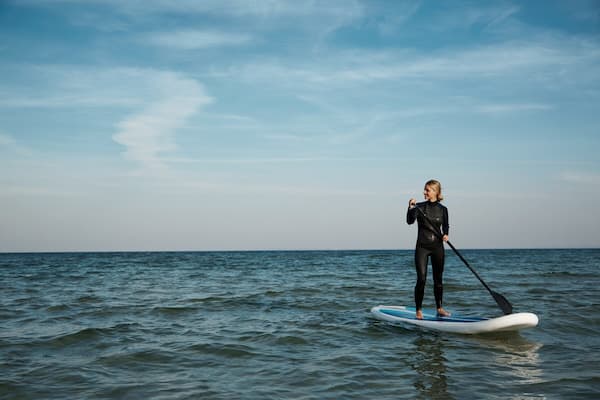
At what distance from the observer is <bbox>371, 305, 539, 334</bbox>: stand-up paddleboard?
23.1 feet

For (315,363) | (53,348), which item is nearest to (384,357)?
(315,363)

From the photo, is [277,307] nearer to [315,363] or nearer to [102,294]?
[315,363]

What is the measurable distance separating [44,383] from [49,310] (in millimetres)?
6063

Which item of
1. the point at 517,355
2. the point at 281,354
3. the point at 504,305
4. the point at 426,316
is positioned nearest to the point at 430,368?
the point at 517,355

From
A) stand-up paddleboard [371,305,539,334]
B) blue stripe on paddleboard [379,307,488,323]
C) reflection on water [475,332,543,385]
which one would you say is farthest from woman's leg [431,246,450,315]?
Result: reflection on water [475,332,543,385]

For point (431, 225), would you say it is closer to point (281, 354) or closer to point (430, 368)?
point (430, 368)

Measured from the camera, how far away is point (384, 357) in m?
6.16

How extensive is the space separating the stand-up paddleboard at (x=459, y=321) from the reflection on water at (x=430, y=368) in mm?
394

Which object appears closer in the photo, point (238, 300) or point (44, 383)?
point (44, 383)

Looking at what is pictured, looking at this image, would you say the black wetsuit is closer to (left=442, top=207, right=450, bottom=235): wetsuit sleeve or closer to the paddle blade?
(left=442, top=207, right=450, bottom=235): wetsuit sleeve

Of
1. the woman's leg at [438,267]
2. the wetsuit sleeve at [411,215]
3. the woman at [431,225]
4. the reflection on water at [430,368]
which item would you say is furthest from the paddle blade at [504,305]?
the wetsuit sleeve at [411,215]

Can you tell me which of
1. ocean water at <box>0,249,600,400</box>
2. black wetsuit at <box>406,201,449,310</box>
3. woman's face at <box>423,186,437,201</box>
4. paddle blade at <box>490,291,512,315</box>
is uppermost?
woman's face at <box>423,186,437,201</box>

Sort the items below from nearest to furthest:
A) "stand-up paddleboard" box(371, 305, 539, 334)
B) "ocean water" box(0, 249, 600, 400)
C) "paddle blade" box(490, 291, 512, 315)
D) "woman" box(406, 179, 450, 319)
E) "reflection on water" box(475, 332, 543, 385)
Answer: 1. "ocean water" box(0, 249, 600, 400)
2. "reflection on water" box(475, 332, 543, 385)
3. "stand-up paddleboard" box(371, 305, 539, 334)
4. "paddle blade" box(490, 291, 512, 315)
5. "woman" box(406, 179, 450, 319)

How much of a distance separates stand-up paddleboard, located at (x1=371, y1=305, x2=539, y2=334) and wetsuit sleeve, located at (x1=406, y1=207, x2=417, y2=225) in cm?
174
